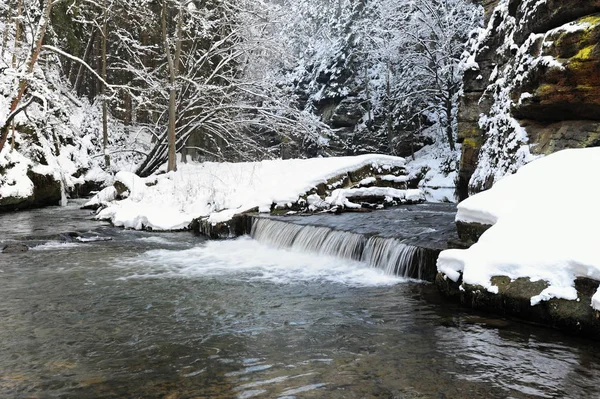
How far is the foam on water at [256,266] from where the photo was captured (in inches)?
266

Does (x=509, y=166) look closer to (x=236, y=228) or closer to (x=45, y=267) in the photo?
(x=236, y=228)

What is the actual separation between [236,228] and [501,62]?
363 inches

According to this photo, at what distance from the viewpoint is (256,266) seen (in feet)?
25.2

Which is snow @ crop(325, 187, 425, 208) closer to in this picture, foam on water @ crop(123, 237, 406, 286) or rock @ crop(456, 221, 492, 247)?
foam on water @ crop(123, 237, 406, 286)

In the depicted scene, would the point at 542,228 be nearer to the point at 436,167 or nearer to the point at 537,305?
the point at 537,305

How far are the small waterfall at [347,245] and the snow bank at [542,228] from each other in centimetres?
103

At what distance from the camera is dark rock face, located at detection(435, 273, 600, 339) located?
4.16 meters

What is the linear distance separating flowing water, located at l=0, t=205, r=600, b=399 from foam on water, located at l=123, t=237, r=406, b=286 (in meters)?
0.05

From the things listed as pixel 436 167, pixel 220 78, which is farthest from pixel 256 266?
pixel 436 167

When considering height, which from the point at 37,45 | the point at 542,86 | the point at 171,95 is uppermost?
the point at 37,45

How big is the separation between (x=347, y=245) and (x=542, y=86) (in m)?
5.74

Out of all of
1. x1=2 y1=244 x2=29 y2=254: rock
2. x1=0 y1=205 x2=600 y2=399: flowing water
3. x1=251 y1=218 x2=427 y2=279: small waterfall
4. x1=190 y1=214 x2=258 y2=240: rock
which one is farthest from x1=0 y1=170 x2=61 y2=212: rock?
x1=251 y1=218 x2=427 y2=279: small waterfall

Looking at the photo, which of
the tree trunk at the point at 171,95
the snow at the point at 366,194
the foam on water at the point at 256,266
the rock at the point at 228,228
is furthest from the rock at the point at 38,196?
the snow at the point at 366,194

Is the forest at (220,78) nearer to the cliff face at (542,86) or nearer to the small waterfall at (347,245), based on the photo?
the cliff face at (542,86)
